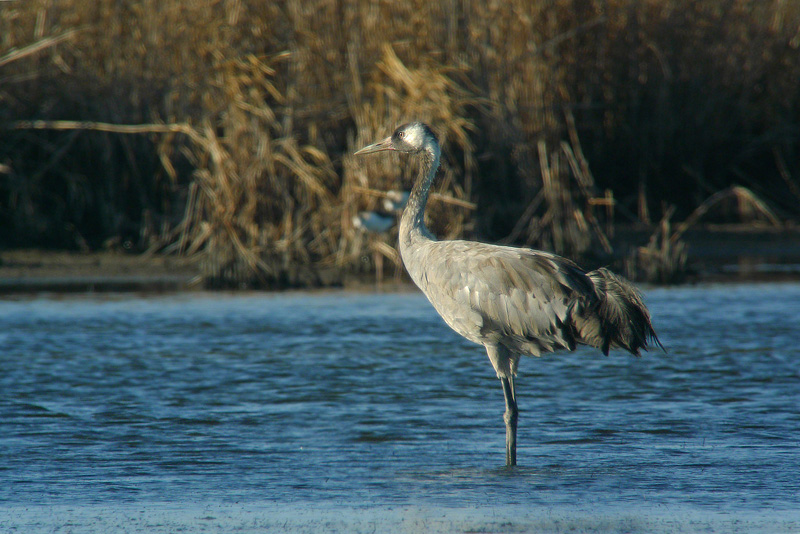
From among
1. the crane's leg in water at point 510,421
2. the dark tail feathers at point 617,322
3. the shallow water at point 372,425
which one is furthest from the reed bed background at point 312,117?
the dark tail feathers at point 617,322

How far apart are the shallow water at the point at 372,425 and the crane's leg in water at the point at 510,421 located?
9cm

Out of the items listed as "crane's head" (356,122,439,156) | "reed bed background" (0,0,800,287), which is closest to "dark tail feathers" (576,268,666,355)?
"crane's head" (356,122,439,156)

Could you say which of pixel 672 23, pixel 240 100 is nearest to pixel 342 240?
pixel 240 100

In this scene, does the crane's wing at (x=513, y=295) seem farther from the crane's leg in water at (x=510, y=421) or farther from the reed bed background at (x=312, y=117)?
the reed bed background at (x=312, y=117)

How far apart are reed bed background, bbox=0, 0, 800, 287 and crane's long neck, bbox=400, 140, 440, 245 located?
4.70 metres

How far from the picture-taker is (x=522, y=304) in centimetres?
592

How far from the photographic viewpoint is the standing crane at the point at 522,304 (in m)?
5.80

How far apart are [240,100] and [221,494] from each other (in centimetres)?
721

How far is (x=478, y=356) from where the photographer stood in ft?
28.3

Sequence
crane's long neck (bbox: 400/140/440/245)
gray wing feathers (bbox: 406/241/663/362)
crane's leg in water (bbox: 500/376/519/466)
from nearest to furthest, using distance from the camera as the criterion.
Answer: crane's leg in water (bbox: 500/376/519/466), gray wing feathers (bbox: 406/241/663/362), crane's long neck (bbox: 400/140/440/245)

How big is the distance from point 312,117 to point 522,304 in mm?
6696

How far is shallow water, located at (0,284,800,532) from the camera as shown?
15.9 feet

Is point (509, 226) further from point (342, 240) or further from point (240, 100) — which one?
point (240, 100)

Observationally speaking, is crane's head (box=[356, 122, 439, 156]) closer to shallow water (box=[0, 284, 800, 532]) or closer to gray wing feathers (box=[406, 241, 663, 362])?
gray wing feathers (box=[406, 241, 663, 362])
